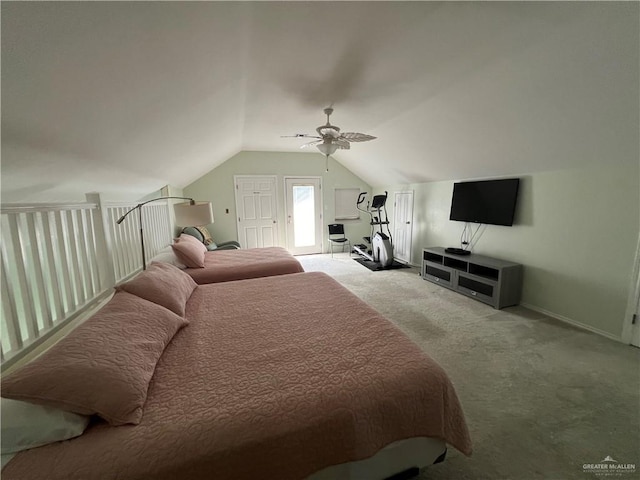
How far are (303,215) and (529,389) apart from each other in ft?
16.8

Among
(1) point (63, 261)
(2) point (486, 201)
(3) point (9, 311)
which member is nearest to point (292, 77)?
(1) point (63, 261)

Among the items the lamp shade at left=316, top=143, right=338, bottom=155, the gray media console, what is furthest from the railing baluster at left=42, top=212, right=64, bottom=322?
the gray media console

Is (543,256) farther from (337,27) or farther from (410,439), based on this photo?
(337,27)

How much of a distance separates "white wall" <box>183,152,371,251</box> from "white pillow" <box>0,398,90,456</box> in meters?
5.03

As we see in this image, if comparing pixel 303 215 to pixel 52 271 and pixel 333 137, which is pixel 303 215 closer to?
pixel 333 137

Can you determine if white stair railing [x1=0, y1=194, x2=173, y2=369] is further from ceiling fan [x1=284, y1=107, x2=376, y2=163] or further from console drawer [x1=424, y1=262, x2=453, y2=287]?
console drawer [x1=424, y1=262, x2=453, y2=287]

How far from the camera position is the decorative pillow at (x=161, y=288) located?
166 centimetres

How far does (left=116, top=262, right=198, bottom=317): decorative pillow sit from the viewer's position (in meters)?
1.66

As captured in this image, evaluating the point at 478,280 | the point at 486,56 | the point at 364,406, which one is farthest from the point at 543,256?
the point at 364,406

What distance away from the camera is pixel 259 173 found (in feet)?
18.9

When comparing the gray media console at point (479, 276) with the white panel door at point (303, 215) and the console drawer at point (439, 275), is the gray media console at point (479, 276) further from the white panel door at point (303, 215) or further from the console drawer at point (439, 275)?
the white panel door at point (303, 215)

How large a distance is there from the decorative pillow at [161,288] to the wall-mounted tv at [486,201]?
3.88 meters

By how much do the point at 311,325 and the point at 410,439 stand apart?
0.75m

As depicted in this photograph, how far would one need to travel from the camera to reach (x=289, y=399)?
102cm
